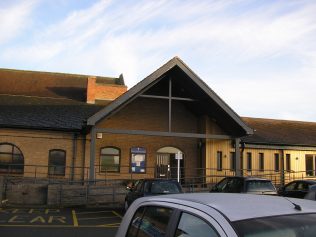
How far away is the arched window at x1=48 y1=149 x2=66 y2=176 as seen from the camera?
84.7ft

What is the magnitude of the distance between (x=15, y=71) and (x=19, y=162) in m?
11.2

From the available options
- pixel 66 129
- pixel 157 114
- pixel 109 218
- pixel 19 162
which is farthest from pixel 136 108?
pixel 109 218

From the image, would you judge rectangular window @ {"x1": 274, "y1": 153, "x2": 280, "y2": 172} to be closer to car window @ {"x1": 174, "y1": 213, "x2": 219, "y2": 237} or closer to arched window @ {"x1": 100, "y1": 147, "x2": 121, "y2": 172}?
arched window @ {"x1": 100, "y1": 147, "x2": 121, "y2": 172}

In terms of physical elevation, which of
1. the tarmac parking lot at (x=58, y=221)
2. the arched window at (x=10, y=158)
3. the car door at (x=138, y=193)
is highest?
the arched window at (x=10, y=158)

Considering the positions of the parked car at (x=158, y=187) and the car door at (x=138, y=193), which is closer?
the parked car at (x=158, y=187)

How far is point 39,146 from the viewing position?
25734 mm

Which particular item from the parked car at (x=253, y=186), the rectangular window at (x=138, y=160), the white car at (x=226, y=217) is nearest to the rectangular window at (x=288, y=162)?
the rectangular window at (x=138, y=160)

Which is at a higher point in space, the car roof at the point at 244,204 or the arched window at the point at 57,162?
the arched window at the point at 57,162

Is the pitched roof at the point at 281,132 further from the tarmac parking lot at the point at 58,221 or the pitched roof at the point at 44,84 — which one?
the tarmac parking lot at the point at 58,221

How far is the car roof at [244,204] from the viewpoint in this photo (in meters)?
3.27

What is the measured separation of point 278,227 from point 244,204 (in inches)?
17.1

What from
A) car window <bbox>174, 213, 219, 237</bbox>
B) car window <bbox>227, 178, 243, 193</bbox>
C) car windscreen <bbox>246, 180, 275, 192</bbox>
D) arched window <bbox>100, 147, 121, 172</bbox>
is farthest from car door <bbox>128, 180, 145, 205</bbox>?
car window <bbox>174, 213, 219, 237</bbox>

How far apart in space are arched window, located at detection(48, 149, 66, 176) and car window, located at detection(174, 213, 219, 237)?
22.9 metres

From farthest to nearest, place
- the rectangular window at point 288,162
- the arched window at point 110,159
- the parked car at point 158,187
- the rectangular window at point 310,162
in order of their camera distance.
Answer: the rectangular window at point 310,162 < the rectangular window at point 288,162 < the arched window at point 110,159 < the parked car at point 158,187
